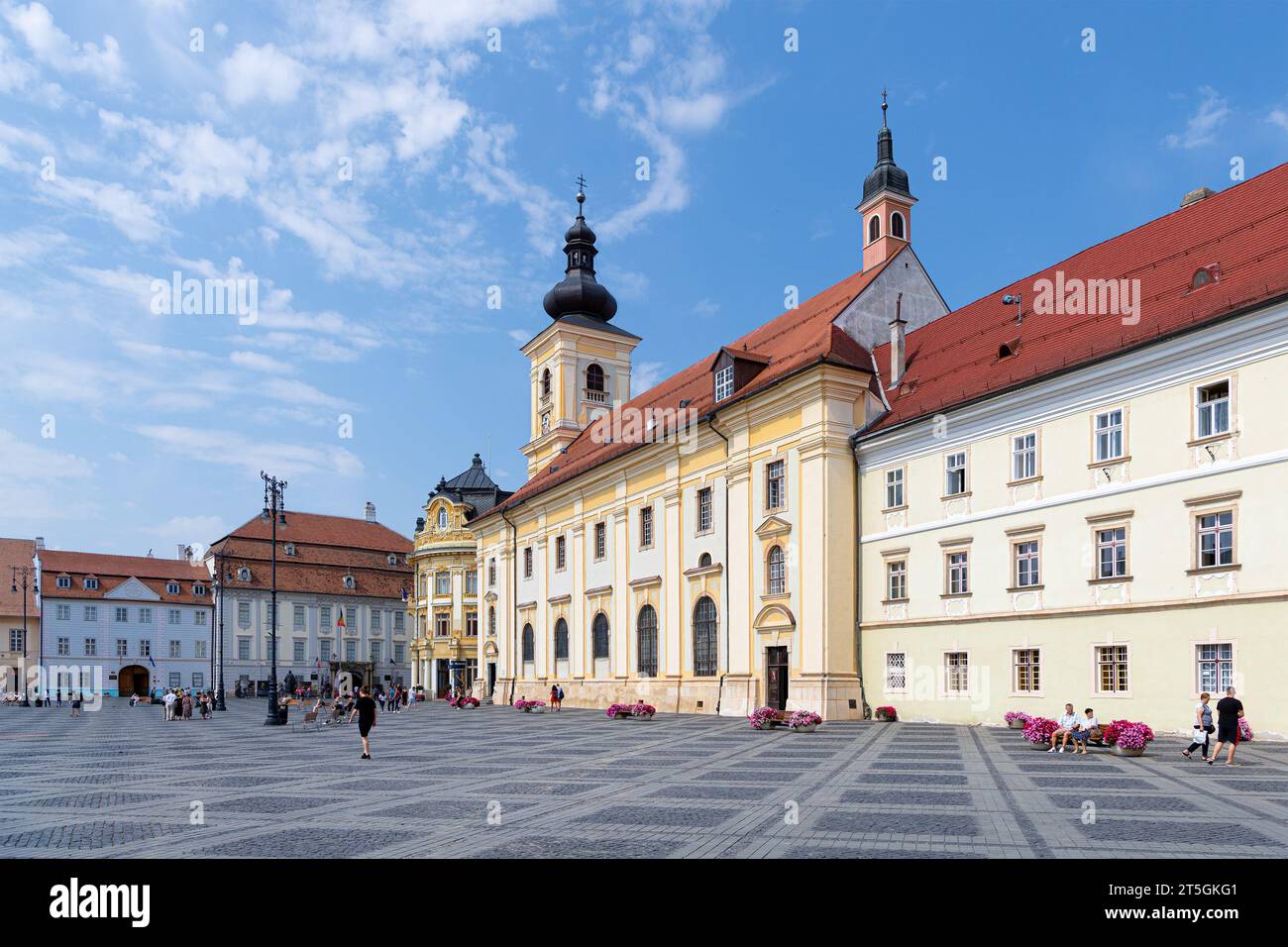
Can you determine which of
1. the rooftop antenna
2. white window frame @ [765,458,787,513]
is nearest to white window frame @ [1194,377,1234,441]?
the rooftop antenna

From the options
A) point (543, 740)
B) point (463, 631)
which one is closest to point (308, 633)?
point (463, 631)

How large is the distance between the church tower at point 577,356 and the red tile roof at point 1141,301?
3080 cm

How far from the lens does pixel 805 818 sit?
39.3 feet

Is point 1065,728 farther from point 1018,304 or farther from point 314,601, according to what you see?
point 314,601

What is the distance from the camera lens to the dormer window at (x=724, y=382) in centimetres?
4075

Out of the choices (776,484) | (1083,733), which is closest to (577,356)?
(776,484)

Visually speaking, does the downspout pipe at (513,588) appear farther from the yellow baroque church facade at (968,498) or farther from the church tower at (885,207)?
the church tower at (885,207)

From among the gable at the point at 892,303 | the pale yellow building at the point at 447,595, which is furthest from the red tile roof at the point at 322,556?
the gable at the point at 892,303

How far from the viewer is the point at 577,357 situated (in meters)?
64.9

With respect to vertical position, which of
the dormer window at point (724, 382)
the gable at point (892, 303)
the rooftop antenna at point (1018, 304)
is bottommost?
the dormer window at point (724, 382)

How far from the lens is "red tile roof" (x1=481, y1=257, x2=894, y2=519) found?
36.7m

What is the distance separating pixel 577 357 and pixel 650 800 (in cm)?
5246

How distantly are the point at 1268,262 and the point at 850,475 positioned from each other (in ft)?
45.8

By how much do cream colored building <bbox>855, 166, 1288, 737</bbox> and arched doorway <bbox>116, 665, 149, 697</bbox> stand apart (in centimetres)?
6837
